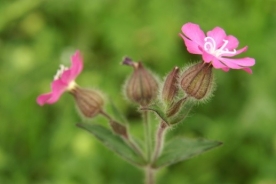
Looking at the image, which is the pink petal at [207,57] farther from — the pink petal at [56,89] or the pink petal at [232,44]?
the pink petal at [56,89]

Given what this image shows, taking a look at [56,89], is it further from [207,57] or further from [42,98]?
[207,57]

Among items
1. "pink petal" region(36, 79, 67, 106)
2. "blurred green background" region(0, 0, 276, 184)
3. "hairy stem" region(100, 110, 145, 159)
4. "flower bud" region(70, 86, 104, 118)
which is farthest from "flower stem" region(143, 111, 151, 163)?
"blurred green background" region(0, 0, 276, 184)

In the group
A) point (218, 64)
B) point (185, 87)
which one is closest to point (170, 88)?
point (185, 87)

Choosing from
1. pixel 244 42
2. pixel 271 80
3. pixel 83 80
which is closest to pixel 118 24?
pixel 83 80

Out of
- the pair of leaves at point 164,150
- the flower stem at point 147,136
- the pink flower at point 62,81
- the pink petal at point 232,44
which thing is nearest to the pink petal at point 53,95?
the pink flower at point 62,81

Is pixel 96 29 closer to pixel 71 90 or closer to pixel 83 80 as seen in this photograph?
pixel 83 80

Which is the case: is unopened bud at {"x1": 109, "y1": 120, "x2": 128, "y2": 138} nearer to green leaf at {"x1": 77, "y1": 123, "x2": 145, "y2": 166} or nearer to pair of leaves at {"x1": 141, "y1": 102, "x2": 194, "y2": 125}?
green leaf at {"x1": 77, "y1": 123, "x2": 145, "y2": 166}

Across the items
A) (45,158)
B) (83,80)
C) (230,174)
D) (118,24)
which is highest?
(118,24)
